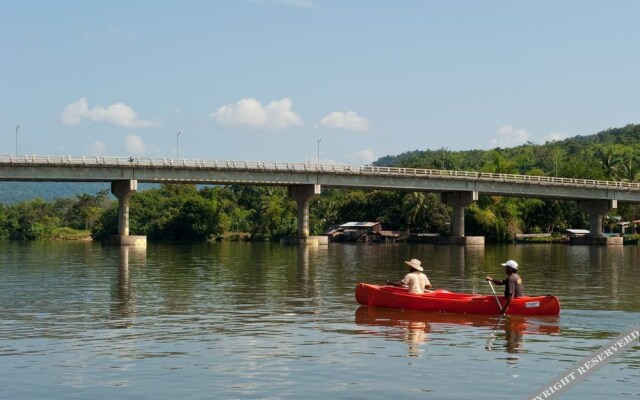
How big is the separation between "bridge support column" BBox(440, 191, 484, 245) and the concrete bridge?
0.42ft

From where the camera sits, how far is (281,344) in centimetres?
2261

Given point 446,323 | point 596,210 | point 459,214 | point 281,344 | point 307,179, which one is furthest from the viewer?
point 596,210

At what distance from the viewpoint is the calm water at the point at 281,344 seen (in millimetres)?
17484

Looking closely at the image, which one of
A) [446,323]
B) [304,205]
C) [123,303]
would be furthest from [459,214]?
[446,323]

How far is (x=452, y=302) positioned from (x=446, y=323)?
171cm

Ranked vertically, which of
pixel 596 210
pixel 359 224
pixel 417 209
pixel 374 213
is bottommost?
pixel 359 224

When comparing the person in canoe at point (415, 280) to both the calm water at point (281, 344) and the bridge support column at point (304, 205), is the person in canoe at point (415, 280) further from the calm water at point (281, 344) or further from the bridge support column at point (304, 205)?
the bridge support column at point (304, 205)

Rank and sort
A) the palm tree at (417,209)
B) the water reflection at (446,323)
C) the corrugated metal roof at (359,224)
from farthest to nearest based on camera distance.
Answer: the corrugated metal roof at (359,224) < the palm tree at (417,209) < the water reflection at (446,323)

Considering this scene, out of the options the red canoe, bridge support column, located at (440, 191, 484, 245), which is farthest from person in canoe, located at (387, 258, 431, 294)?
bridge support column, located at (440, 191, 484, 245)

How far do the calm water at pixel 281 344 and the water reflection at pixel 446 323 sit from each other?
6cm

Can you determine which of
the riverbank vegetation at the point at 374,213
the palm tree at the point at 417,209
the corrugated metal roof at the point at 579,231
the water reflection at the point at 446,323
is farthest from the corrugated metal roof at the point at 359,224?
the water reflection at the point at 446,323

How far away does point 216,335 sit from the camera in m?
24.2

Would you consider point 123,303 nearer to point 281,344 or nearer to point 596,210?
point 281,344

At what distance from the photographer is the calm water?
688 inches
